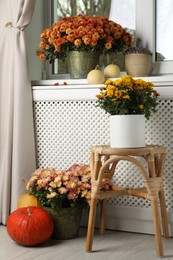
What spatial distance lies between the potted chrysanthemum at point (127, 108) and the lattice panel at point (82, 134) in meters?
0.29

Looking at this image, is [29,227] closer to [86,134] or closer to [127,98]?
[86,134]

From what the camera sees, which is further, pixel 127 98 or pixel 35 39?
pixel 35 39

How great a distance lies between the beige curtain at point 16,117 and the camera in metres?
2.96

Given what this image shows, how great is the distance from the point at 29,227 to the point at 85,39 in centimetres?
111

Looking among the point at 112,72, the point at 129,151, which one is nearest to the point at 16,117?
the point at 112,72

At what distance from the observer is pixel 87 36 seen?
2.85m

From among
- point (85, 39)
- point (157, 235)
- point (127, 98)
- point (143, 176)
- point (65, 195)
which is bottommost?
point (157, 235)

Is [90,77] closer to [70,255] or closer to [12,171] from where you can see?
[12,171]

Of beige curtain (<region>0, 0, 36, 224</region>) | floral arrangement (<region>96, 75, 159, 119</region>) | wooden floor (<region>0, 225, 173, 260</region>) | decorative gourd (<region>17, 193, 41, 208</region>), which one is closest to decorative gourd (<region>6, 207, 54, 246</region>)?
wooden floor (<region>0, 225, 173, 260</region>)

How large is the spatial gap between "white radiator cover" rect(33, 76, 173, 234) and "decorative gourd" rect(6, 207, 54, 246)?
477 millimetres

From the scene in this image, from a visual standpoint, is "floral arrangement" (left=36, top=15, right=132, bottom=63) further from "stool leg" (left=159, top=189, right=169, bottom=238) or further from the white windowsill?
"stool leg" (left=159, top=189, right=169, bottom=238)

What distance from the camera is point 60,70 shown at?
3.42 m

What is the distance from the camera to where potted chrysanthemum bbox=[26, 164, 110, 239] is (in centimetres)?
262

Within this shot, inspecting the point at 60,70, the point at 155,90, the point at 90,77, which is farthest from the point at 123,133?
the point at 60,70
